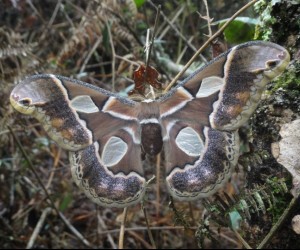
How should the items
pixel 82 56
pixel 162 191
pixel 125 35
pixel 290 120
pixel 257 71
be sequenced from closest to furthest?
pixel 257 71 < pixel 290 120 < pixel 125 35 < pixel 162 191 < pixel 82 56

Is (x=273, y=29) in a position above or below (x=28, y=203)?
above

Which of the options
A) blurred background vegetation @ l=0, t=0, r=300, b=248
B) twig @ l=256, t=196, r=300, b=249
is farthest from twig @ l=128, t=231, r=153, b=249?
twig @ l=256, t=196, r=300, b=249

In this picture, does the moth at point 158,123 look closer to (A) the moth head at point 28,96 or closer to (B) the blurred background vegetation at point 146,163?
(A) the moth head at point 28,96

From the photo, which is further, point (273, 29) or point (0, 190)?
point (0, 190)

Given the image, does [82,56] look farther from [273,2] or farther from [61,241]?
[273,2]

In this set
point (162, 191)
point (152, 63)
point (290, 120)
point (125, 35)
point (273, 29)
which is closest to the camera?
point (290, 120)

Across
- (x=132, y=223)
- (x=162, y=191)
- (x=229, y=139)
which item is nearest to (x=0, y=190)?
(x=132, y=223)

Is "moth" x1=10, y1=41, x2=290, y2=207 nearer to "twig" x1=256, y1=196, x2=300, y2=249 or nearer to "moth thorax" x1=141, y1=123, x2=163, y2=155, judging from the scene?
"moth thorax" x1=141, y1=123, x2=163, y2=155
